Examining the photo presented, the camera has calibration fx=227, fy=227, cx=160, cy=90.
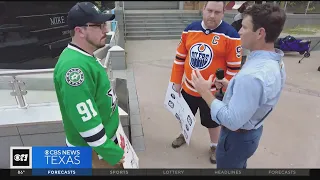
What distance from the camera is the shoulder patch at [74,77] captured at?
3.61 feet

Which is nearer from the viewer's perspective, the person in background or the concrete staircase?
the person in background

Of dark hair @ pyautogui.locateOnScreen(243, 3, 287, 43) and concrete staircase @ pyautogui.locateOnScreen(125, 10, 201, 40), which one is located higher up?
dark hair @ pyautogui.locateOnScreen(243, 3, 287, 43)

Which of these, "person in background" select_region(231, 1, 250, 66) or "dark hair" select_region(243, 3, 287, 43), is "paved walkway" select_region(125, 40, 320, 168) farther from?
"dark hair" select_region(243, 3, 287, 43)

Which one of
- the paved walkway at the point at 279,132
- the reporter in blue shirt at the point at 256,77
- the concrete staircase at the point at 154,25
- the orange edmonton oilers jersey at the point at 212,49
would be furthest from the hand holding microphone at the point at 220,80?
the concrete staircase at the point at 154,25

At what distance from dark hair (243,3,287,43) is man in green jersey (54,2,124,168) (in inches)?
29.8

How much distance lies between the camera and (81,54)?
1171 mm

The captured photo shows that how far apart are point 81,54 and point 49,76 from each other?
56.7 inches

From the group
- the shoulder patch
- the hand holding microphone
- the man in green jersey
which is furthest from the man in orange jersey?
the shoulder patch

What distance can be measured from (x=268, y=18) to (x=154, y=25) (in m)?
8.70

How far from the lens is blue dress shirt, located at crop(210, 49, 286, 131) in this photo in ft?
3.60

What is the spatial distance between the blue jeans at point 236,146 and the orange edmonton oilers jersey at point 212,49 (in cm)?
60

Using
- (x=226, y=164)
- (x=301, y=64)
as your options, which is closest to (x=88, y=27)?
(x=226, y=164)

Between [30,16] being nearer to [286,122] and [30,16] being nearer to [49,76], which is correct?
[49,76]

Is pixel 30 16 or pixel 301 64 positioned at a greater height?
pixel 30 16
